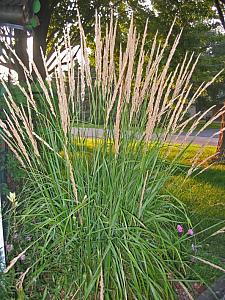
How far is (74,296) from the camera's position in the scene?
154 centimetres

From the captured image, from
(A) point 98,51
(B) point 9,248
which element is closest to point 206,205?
(B) point 9,248

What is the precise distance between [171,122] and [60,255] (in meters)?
0.74

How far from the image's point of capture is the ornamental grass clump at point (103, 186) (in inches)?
61.1

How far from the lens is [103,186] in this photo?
1.67 meters

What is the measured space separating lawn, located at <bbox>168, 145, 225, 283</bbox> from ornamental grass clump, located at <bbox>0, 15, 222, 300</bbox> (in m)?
0.30

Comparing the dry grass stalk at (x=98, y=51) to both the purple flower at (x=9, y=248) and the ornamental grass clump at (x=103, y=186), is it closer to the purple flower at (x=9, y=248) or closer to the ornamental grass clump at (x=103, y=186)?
the ornamental grass clump at (x=103, y=186)

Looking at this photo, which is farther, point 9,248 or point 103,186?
point 9,248

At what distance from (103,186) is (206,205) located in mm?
2874

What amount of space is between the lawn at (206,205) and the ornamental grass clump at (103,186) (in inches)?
11.7

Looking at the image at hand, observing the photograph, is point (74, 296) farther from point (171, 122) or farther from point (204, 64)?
point (204, 64)

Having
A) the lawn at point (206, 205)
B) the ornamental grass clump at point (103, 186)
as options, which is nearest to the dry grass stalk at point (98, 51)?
the ornamental grass clump at point (103, 186)

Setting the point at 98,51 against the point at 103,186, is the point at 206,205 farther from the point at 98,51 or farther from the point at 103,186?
the point at 98,51

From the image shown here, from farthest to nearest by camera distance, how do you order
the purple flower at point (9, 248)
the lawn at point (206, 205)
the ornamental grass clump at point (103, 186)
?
the lawn at point (206, 205), the purple flower at point (9, 248), the ornamental grass clump at point (103, 186)

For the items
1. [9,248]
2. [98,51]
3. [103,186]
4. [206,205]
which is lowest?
[206,205]
